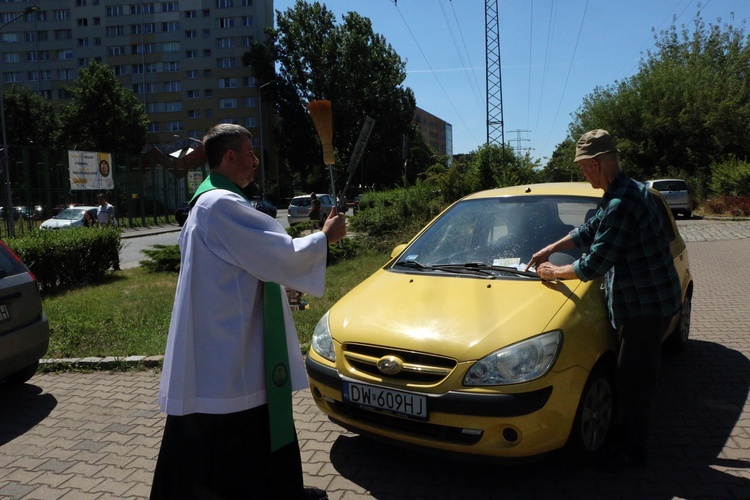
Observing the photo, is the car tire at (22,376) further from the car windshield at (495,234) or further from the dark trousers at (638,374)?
the dark trousers at (638,374)

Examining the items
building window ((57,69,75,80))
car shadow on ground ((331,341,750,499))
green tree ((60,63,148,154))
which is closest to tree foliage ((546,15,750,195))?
car shadow on ground ((331,341,750,499))

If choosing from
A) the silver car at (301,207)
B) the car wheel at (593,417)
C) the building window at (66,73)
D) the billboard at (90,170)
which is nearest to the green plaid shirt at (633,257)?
the car wheel at (593,417)

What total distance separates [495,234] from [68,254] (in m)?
9.32

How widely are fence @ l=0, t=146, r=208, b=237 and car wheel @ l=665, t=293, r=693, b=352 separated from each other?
15.6 metres

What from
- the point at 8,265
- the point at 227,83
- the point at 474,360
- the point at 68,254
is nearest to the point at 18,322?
the point at 8,265

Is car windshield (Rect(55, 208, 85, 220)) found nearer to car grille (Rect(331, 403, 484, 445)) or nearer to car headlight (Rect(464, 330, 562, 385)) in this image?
car grille (Rect(331, 403, 484, 445))

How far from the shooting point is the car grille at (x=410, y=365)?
3.25 m

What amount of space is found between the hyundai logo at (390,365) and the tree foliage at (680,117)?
33.3 metres

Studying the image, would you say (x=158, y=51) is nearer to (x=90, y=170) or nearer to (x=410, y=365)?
(x=90, y=170)

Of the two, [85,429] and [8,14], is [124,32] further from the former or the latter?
[85,429]

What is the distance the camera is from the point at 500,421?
10.3 feet

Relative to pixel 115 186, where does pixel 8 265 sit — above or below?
below

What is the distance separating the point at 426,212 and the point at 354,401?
1393 cm

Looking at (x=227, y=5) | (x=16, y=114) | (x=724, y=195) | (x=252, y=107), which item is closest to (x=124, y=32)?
(x=227, y=5)
